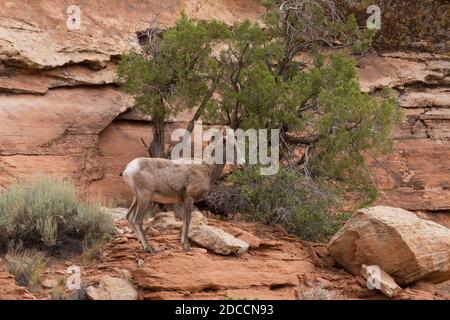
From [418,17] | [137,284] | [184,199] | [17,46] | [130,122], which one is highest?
[418,17]

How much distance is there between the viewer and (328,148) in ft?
41.3

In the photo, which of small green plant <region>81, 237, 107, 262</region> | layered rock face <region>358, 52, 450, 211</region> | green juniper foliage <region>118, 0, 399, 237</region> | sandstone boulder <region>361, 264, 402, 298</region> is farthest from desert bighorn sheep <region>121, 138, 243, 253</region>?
layered rock face <region>358, 52, 450, 211</region>

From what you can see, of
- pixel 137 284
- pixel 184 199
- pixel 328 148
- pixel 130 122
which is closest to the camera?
pixel 137 284

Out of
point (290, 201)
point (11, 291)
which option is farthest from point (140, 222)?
point (290, 201)

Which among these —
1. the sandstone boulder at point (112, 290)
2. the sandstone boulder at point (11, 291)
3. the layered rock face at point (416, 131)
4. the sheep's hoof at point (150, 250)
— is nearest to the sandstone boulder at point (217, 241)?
the sheep's hoof at point (150, 250)

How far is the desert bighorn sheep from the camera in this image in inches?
359

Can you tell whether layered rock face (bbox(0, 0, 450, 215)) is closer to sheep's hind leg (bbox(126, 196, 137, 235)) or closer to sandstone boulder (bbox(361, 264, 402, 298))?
sheep's hind leg (bbox(126, 196, 137, 235))

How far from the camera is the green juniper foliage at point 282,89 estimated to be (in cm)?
1240

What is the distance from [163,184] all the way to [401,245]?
2922mm

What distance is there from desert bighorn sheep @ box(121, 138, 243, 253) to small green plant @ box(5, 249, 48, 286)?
3.87ft

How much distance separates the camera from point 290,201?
11281 mm

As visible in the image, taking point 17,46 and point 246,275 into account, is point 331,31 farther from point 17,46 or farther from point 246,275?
point 246,275

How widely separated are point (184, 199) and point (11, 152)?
4713 mm

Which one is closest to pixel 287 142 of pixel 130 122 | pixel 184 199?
pixel 130 122
